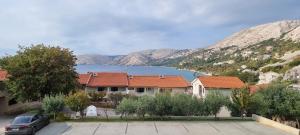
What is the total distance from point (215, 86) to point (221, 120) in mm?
26888

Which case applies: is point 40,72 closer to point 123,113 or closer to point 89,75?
point 123,113

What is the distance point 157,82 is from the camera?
250 feet

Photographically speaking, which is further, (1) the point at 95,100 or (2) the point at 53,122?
(1) the point at 95,100

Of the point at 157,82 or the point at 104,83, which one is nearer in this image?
the point at 104,83

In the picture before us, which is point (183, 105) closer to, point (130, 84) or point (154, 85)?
point (154, 85)

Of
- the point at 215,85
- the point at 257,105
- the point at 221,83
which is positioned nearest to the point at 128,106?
the point at 257,105

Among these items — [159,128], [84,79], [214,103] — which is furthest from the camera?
[84,79]

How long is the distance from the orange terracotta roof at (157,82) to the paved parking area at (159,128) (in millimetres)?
33090

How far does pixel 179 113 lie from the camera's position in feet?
144

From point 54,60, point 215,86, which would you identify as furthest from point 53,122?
point 215,86

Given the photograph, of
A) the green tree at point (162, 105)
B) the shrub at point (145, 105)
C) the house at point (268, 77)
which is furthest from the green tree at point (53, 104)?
the house at point (268, 77)

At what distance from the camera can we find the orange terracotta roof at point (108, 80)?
73062 millimetres

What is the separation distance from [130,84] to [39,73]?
2812 cm

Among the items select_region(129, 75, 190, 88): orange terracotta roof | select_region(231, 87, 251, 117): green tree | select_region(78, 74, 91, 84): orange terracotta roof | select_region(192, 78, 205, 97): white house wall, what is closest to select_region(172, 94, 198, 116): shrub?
select_region(231, 87, 251, 117): green tree
